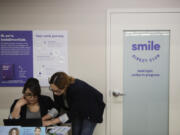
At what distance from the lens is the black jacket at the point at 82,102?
1.58 metres

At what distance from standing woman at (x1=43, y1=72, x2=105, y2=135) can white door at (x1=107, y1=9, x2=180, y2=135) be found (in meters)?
0.39

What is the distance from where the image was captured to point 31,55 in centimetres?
202

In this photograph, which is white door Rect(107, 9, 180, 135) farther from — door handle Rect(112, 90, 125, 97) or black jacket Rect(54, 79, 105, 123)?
black jacket Rect(54, 79, 105, 123)

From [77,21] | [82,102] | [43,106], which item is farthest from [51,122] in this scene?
[77,21]

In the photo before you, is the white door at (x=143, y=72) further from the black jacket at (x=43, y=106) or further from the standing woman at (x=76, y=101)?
the black jacket at (x=43, y=106)

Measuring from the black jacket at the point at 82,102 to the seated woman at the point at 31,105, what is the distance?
0.51 feet

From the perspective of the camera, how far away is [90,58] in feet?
6.64

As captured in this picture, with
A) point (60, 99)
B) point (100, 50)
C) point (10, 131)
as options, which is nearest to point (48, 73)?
point (60, 99)

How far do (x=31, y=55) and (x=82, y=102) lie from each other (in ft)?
3.10

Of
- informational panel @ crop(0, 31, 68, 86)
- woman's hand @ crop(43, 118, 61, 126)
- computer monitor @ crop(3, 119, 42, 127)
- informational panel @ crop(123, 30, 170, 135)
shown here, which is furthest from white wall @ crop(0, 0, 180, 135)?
computer monitor @ crop(3, 119, 42, 127)

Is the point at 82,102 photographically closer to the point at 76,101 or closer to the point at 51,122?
the point at 76,101

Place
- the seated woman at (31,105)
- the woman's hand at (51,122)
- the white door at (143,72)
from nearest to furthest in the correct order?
the woman's hand at (51,122), the seated woman at (31,105), the white door at (143,72)

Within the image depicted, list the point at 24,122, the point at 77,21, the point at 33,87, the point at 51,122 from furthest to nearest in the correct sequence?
the point at 77,21, the point at 33,87, the point at 51,122, the point at 24,122

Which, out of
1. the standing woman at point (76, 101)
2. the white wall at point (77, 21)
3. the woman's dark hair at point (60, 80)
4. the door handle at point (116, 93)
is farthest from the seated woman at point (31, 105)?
the door handle at point (116, 93)
